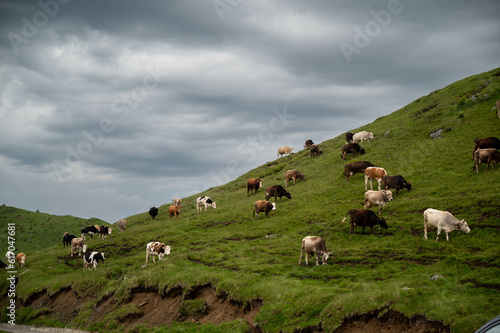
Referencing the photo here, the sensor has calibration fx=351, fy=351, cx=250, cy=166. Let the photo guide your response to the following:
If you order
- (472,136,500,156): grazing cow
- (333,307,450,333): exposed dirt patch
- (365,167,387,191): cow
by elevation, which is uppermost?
(472,136,500,156): grazing cow

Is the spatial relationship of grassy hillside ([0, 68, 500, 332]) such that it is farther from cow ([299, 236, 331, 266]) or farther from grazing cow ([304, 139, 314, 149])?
grazing cow ([304, 139, 314, 149])

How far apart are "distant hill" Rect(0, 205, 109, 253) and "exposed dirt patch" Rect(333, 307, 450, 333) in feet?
194

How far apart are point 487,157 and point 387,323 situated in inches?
1014

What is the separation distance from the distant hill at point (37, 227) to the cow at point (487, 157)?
2403 inches

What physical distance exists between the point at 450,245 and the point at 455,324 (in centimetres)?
1008

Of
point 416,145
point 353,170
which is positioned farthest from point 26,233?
point 416,145

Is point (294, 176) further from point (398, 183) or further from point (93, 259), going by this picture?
point (93, 259)

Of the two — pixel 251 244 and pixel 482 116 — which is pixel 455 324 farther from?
pixel 482 116

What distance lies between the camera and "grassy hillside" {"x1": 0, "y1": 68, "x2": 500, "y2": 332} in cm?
1577

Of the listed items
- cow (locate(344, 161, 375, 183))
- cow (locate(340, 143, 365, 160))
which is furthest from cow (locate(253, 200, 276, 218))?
cow (locate(340, 143, 365, 160))

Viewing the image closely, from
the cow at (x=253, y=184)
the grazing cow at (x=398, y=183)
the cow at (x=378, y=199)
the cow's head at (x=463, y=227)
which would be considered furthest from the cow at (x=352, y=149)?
the cow's head at (x=463, y=227)

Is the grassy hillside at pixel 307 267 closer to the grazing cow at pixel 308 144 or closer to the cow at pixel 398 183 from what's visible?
the cow at pixel 398 183

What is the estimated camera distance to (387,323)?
47.5 feet

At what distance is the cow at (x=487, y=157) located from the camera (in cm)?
3259
